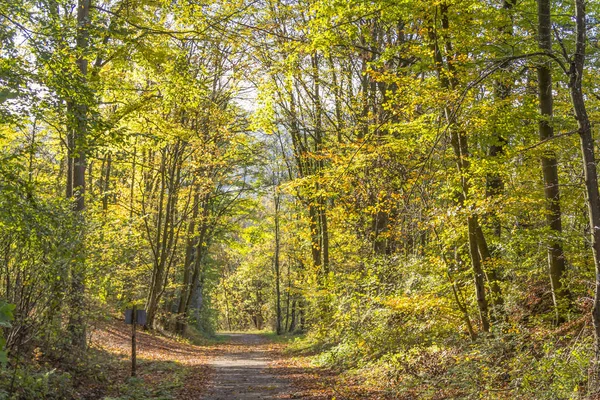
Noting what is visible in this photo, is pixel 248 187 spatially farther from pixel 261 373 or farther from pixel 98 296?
pixel 98 296

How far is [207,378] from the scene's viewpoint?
1316cm

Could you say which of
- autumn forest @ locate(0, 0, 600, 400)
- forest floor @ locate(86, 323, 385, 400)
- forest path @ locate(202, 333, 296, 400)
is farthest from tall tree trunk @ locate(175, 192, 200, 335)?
autumn forest @ locate(0, 0, 600, 400)

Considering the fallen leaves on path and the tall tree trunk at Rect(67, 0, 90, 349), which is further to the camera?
the fallen leaves on path

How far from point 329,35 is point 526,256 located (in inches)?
234

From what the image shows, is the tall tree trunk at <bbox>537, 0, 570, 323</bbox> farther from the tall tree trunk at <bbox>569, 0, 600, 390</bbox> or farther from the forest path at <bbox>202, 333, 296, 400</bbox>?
the forest path at <bbox>202, 333, 296, 400</bbox>

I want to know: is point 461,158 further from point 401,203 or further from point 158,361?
point 158,361

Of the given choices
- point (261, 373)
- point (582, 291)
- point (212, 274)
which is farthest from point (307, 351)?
point (212, 274)

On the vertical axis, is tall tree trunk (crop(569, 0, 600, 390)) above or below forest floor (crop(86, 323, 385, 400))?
above

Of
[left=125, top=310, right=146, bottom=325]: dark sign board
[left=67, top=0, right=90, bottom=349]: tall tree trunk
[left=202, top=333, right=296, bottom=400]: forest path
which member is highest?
[left=67, top=0, right=90, bottom=349]: tall tree trunk

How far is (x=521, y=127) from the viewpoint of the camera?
31.4ft

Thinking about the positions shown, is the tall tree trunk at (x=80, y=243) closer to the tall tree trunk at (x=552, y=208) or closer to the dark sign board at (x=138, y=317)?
the dark sign board at (x=138, y=317)

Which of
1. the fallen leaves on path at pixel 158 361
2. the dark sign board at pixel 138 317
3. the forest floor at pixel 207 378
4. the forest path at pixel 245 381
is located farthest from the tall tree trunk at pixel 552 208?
the dark sign board at pixel 138 317

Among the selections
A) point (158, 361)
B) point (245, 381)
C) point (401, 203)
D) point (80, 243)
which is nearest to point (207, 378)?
point (245, 381)

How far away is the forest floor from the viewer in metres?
10.0
